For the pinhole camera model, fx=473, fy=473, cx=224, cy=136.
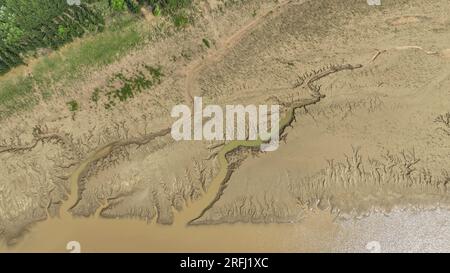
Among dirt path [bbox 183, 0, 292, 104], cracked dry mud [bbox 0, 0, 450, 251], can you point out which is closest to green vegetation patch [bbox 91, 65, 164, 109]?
cracked dry mud [bbox 0, 0, 450, 251]

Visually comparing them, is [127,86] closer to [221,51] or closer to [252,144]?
[221,51]

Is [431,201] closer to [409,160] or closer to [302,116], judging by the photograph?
[409,160]

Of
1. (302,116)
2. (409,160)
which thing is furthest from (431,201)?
(302,116)

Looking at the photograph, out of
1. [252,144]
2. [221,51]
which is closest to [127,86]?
[221,51]

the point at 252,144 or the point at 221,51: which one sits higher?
the point at 221,51

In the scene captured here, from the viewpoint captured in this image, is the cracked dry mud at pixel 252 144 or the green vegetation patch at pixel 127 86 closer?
the cracked dry mud at pixel 252 144

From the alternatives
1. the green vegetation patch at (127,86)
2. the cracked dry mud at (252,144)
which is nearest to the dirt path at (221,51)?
the cracked dry mud at (252,144)

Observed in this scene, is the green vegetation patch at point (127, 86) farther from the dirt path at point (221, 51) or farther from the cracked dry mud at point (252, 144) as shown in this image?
the dirt path at point (221, 51)

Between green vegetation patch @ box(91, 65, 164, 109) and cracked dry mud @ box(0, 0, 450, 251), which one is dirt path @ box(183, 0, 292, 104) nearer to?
cracked dry mud @ box(0, 0, 450, 251)
